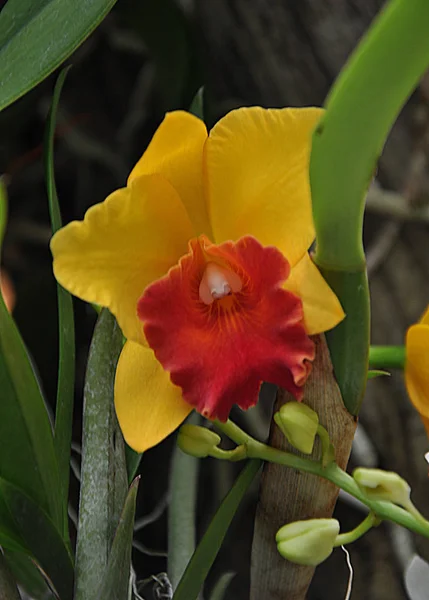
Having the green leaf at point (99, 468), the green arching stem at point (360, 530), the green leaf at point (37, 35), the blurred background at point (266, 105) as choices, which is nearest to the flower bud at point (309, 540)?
the green arching stem at point (360, 530)

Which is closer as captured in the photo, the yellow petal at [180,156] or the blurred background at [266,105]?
the yellow petal at [180,156]

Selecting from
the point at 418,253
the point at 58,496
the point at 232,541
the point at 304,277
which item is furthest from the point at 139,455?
the point at 418,253


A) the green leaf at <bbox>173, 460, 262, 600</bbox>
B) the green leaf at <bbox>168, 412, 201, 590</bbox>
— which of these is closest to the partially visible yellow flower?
the green leaf at <bbox>173, 460, 262, 600</bbox>

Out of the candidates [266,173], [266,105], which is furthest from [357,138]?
[266,105]

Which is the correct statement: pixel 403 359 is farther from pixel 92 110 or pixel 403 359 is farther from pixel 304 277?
→ pixel 92 110

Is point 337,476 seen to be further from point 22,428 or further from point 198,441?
point 22,428

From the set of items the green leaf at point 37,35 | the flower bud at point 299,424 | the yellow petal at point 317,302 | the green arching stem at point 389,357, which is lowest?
the green arching stem at point 389,357

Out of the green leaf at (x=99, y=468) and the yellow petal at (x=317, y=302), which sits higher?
the yellow petal at (x=317, y=302)

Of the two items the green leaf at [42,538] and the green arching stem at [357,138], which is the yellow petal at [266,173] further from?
the green leaf at [42,538]
